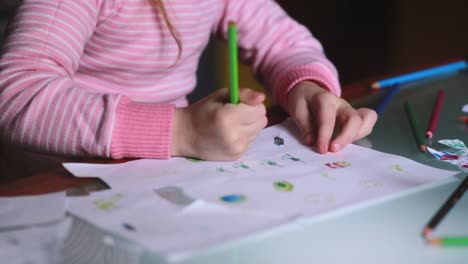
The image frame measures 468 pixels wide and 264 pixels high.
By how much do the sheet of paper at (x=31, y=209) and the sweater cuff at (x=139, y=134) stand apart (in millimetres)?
82

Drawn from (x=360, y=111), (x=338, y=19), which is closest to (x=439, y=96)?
(x=360, y=111)

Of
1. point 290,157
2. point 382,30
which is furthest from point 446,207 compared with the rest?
point 382,30

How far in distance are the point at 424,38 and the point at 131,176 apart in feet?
4.97

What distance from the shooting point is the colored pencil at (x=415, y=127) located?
572 mm

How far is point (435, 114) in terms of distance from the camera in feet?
2.15

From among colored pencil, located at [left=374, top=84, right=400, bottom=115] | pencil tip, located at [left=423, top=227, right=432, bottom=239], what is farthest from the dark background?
pencil tip, located at [left=423, top=227, right=432, bottom=239]

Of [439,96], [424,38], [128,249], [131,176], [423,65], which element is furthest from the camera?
[424,38]

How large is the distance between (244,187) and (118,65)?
285mm

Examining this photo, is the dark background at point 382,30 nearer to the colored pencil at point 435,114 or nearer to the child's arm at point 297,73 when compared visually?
the child's arm at point 297,73

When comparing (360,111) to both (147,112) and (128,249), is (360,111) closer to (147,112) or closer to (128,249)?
(147,112)

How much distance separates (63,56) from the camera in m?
0.57

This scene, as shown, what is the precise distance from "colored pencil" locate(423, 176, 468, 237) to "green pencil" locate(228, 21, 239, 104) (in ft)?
0.59

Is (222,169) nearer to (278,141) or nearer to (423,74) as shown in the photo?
(278,141)

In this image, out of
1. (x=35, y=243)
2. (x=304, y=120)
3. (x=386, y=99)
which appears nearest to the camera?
(x=35, y=243)
